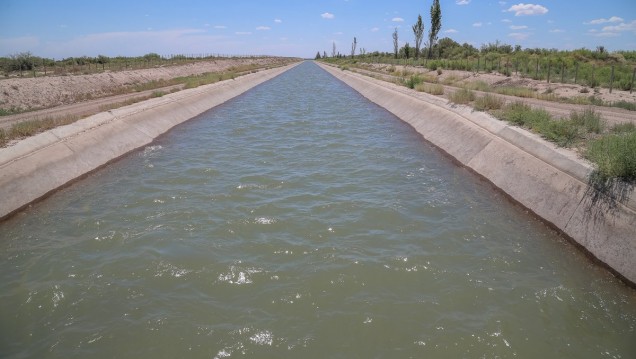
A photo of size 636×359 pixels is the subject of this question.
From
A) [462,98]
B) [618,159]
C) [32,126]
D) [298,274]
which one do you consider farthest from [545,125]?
[32,126]

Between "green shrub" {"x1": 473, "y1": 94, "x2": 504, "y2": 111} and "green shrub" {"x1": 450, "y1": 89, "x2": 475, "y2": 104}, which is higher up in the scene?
"green shrub" {"x1": 450, "y1": 89, "x2": 475, "y2": 104}

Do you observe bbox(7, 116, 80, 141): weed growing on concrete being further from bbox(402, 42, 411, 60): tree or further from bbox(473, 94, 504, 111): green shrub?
bbox(402, 42, 411, 60): tree

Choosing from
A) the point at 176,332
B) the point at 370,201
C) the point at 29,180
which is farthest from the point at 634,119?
the point at 29,180

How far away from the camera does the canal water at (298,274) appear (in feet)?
16.3

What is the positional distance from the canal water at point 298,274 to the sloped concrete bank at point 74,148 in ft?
1.76

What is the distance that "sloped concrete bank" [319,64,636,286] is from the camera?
6.50m

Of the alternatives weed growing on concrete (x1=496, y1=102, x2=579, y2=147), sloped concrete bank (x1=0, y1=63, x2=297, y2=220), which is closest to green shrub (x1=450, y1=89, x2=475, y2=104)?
weed growing on concrete (x1=496, y1=102, x2=579, y2=147)

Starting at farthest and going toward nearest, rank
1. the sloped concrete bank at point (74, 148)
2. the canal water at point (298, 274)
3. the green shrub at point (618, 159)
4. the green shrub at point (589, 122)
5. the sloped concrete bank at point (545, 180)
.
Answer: the green shrub at point (589, 122) → the sloped concrete bank at point (74, 148) → the green shrub at point (618, 159) → the sloped concrete bank at point (545, 180) → the canal water at point (298, 274)

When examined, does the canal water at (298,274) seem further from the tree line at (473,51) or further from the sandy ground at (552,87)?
the tree line at (473,51)

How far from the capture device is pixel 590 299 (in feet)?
19.2

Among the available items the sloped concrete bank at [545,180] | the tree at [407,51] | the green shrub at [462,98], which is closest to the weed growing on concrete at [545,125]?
the sloped concrete bank at [545,180]

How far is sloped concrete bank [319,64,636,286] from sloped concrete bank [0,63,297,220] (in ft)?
40.1

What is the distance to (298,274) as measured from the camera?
21.0 feet

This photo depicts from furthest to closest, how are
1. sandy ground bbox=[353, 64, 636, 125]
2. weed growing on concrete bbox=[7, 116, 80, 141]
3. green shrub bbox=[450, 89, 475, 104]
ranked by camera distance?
green shrub bbox=[450, 89, 475, 104], sandy ground bbox=[353, 64, 636, 125], weed growing on concrete bbox=[7, 116, 80, 141]
